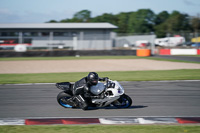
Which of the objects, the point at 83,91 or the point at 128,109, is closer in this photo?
the point at 83,91

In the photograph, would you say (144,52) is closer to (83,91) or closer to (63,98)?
(63,98)

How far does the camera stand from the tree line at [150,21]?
77.9 meters

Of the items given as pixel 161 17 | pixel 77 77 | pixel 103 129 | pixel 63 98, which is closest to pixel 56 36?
pixel 77 77

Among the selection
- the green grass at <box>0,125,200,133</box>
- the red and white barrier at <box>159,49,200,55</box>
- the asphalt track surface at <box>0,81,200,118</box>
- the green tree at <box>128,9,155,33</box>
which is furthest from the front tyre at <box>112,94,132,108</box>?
the green tree at <box>128,9,155,33</box>

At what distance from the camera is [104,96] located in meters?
7.31

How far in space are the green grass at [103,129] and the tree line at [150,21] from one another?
55.2 m

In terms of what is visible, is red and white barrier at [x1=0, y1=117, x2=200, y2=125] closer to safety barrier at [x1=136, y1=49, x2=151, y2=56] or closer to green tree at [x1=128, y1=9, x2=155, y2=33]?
safety barrier at [x1=136, y1=49, x2=151, y2=56]

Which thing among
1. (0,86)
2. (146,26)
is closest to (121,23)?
(146,26)

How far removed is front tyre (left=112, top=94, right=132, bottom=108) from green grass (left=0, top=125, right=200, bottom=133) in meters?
1.71

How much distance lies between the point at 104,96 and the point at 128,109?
82 centimetres

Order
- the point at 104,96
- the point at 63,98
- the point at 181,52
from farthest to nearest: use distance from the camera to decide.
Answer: the point at 181,52, the point at 63,98, the point at 104,96

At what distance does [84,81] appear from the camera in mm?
7375

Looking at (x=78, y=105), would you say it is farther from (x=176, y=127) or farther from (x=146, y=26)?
(x=146, y=26)

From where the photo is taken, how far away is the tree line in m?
77.9
